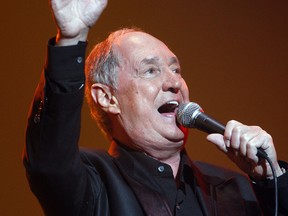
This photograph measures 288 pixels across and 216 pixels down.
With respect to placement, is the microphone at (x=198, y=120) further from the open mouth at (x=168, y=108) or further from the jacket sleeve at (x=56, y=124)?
the jacket sleeve at (x=56, y=124)

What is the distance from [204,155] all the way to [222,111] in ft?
0.79

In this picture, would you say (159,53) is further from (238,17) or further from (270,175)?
(238,17)

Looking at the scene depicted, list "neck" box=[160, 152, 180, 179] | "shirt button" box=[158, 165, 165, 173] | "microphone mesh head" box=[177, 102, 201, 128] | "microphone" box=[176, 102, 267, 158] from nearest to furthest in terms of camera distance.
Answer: "microphone" box=[176, 102, 267, 158]
"microphone mesh head" box=[177, 102, 201, 128]
"shirt button" box=[158, 165, 165, 173]
"neck" box=[160, 152, 180, 179]

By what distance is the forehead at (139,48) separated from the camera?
166cm

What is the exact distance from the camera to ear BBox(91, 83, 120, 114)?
165cm

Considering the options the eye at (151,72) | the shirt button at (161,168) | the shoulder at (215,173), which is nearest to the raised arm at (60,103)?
the shirt button at (161,168)

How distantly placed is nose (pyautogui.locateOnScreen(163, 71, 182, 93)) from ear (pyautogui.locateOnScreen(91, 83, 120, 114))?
18cm

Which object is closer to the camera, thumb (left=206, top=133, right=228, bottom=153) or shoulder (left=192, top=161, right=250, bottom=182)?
thumb (left=206, top=133, right=228, bottom=153)

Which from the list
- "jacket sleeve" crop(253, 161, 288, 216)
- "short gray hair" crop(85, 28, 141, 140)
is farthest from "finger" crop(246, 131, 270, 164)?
"short gray hair" crop(85, 28, 141, 140)

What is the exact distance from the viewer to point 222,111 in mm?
2451

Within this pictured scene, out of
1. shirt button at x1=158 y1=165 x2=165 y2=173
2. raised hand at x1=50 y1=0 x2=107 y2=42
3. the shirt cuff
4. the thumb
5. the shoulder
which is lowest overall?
the shoulder

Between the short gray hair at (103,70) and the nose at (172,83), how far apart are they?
17 centimetres

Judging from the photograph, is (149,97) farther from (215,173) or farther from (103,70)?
(215,173)

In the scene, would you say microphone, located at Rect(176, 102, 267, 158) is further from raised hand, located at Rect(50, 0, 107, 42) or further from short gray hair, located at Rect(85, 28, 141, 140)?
raised hand, located at Rect(50, 0, 107, 42)
